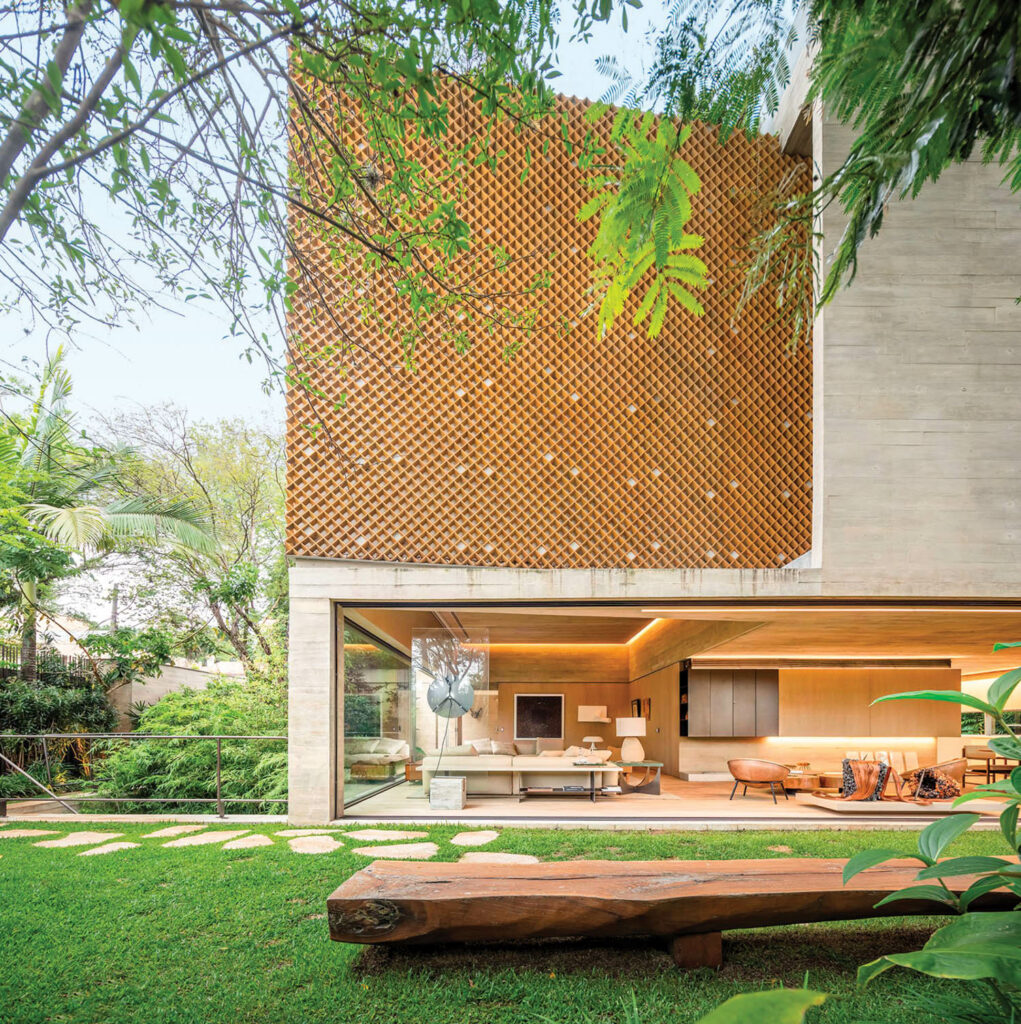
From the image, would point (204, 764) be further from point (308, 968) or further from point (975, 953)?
point (975, 953)

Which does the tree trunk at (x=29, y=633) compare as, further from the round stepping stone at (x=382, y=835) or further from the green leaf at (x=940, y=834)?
the green leaf at (x=940, y=834)

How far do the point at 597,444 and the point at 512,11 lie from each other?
5563 millimetres

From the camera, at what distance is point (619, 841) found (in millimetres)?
6656

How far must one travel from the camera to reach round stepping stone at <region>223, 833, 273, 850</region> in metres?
6.24

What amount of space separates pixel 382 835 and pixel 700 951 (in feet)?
13.4

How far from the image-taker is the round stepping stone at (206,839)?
255 inches

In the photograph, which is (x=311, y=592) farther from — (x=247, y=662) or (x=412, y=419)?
(x=247, y=662)

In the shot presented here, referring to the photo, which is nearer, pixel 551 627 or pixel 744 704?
pixel 551 627

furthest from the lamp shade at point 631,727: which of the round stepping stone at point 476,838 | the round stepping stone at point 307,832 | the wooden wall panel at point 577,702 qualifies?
the round stepping stone at point 307,832

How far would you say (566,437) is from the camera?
774cm

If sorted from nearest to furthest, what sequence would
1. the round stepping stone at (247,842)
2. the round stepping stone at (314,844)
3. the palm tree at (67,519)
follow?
the round stepping stone at (314,844) → the round stepping stone at (247,842) → the palm tree at (67,519)

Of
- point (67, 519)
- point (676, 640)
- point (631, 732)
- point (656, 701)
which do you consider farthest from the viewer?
point (656, 701)

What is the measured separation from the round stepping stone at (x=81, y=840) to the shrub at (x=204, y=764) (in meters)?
1.64

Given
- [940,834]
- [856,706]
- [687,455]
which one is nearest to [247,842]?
[687,455]
